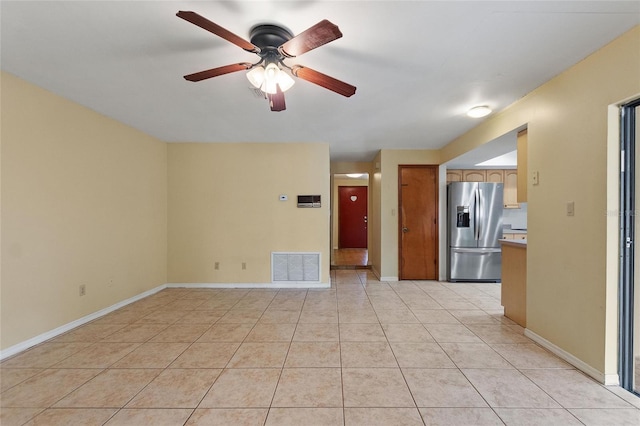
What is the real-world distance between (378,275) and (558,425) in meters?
3.47

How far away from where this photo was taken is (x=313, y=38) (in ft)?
4.49

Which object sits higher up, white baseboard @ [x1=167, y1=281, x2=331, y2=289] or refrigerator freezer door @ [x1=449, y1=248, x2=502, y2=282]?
refrigerator freezer door @ [x1=449, y1=248, x2=502, y2=282]

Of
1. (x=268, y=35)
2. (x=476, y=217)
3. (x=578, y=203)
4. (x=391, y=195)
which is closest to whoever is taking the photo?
(x=268, y=35)

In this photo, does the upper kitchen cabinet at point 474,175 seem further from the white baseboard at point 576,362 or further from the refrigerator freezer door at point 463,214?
the white baseboard at point 576,362

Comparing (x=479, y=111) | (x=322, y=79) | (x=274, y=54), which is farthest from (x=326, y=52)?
(x=479, y=111)

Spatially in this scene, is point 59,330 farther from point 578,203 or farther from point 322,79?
point 578,203

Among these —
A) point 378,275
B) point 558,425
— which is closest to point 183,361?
point 558,425

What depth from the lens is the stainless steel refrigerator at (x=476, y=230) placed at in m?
4.54

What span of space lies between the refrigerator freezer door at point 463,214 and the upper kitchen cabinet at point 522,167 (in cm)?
188

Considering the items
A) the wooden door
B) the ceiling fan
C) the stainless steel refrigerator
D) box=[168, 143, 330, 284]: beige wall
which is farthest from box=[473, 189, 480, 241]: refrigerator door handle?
the ceiling fan

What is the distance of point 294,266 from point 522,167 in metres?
3.24

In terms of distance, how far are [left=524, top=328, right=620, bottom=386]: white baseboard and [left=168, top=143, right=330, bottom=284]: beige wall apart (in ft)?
8.75

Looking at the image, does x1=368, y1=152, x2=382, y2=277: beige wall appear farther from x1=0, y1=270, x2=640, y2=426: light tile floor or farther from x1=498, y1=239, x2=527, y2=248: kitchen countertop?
x1=498, y1=239, x2=527, y2=248: kitchen countertop

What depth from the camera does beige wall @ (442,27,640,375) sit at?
70.6 inches
